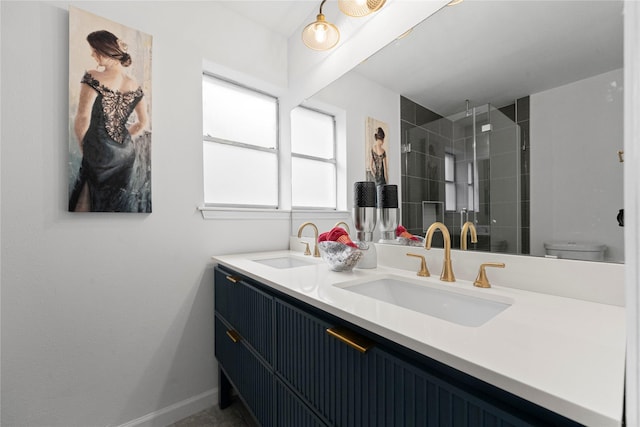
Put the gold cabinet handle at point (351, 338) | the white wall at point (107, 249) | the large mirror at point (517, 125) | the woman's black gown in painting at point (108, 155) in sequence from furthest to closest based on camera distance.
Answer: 1. the woman's black gown in painting at point (108, 155)
2. the white wall at point (107, 249)
3. the large mirror at point (517, 125)
4. the gold cabinet handle at point (351, 338)

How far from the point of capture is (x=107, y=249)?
1.40 m

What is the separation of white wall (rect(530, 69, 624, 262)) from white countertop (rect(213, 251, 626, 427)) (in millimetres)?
215

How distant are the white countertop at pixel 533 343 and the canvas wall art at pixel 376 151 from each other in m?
0.68

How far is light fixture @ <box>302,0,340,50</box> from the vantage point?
1467 mm

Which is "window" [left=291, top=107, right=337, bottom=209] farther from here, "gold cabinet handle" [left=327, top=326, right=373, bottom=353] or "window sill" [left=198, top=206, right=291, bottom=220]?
"gold cabinet handle" [left=327, top=326, right=373, bottom=353]

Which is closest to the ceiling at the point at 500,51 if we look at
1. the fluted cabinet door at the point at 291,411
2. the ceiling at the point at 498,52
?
the ceiling at the point at 498,52

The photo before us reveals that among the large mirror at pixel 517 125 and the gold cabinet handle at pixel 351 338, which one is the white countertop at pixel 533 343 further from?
the large mirror at pixel 517 125

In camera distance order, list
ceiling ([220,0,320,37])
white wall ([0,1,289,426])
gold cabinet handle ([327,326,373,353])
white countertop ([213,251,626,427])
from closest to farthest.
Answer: white countertop ([213,251,626,427]) < gold cabinet handle ([327,326,373,353]) < white wall ([0,1,289,426]) < ceiling ([220,0,320,37])

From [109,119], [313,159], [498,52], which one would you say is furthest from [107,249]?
[498,52]

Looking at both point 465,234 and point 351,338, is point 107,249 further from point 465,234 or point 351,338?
point 465,234

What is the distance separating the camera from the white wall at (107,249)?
3.95 feet

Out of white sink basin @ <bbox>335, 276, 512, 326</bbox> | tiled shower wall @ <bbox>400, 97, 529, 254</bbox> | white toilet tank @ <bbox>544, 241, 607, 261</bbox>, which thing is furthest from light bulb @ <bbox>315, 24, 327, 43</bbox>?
white toilet tank @ <bbox>544, 241, 607, 261</bbox>

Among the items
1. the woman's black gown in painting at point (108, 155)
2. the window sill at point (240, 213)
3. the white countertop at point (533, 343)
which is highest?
the woman's black gown in painting at point (108, 155)

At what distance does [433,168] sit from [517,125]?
34cm
